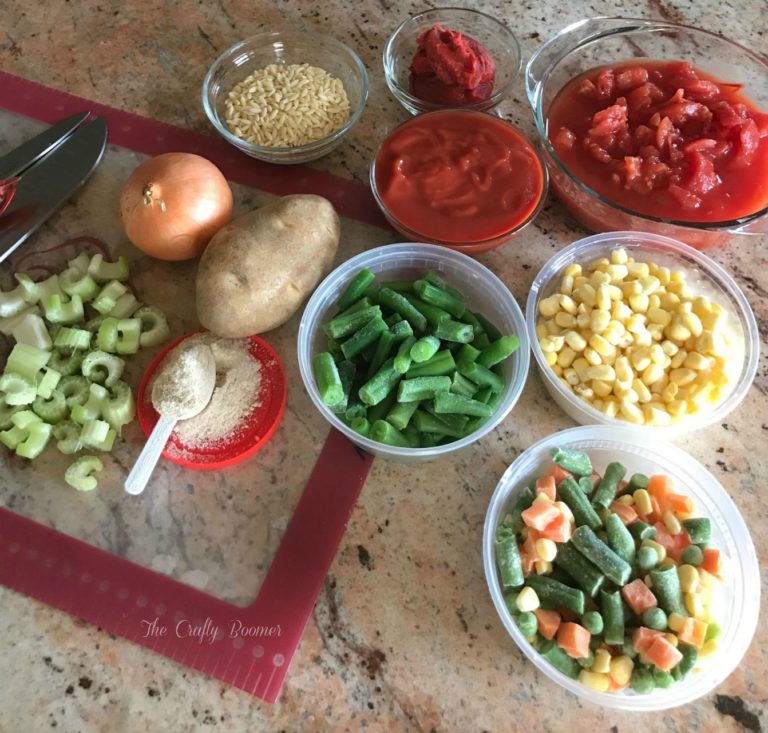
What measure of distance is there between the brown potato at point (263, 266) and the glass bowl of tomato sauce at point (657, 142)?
24.3 inches

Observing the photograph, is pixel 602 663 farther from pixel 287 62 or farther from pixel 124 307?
pixel 287 62

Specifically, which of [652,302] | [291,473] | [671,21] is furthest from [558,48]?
[291,473]

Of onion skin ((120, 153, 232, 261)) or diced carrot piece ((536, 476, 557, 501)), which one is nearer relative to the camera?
diced carrot piece ((536, 476, 557, 501))

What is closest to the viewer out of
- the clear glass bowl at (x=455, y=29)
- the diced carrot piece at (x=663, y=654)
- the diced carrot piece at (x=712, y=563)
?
the diced carrot piece at (x=663, y=654)

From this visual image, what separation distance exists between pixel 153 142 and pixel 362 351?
0.92m

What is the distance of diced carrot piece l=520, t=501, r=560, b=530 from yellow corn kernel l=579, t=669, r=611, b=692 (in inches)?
10.3

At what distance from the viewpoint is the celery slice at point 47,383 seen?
1368 mm

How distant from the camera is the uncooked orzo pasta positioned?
1.64 metres

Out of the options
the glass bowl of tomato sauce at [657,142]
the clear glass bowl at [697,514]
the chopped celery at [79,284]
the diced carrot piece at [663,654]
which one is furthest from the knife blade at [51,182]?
the diced carrot piece at [663,654]

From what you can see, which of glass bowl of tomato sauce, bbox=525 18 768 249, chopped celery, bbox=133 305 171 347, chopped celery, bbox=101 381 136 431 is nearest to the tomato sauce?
glass bowl of tomato sauce, bbox=525 18 768 249

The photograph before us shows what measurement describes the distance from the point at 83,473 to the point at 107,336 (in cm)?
31

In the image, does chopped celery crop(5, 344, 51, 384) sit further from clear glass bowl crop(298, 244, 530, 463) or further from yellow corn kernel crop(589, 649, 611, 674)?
yellow corn kernel crop(589, 649, 611, 674)

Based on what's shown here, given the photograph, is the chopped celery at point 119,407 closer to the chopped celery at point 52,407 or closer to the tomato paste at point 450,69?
the chopped celery at point 52,407

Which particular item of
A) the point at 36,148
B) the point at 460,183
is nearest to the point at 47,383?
the point at 36,148
